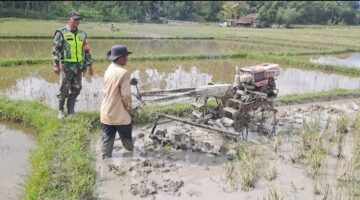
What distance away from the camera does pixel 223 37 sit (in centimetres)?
2323

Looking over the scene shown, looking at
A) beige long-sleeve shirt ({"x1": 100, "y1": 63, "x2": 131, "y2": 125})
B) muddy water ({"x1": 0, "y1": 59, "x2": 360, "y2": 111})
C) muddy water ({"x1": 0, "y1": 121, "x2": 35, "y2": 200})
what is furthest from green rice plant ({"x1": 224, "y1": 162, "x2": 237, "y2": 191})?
muddy water ({"x1": 0, "y1": 59, "x2": 360, "y2": 111})

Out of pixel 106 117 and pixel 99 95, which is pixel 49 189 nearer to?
pixel 106 117

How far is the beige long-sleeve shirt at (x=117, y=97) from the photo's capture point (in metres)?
4.32

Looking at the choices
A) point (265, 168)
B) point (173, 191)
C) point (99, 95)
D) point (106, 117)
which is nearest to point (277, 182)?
point (265, 168)

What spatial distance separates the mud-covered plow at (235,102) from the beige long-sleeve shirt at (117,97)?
0.65 metres

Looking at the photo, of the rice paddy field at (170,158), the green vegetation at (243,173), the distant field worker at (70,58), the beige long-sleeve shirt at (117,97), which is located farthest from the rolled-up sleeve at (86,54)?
the green vegetation at (243,173)

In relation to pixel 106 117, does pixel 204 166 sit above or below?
below

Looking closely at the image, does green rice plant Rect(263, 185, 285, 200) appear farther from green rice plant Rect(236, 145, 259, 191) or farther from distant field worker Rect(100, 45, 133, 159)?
distant field worker Rect(100, 45, 133, 159)

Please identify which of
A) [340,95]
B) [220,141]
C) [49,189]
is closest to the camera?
[49,189]

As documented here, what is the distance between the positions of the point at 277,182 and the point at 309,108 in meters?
3.71

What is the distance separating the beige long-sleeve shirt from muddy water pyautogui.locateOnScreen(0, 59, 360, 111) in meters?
2.26

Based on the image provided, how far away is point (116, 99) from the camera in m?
4.39

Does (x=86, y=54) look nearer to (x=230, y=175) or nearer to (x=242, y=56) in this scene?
(x=230, y=175)

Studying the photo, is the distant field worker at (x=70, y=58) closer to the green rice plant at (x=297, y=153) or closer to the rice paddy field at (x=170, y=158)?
the rice paddy field at (x=170, y=158)
